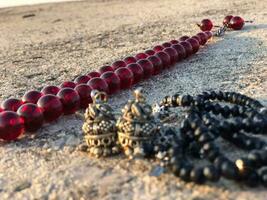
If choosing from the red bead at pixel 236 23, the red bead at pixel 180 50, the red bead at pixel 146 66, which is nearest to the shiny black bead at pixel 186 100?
the red bead at pixel 146 66

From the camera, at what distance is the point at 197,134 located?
6.68 feet

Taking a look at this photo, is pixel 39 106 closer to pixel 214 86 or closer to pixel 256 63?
pixel 214 86

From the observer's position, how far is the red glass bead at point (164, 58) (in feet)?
11.4

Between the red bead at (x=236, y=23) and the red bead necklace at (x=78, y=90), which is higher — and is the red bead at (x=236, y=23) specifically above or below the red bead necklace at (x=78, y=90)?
below

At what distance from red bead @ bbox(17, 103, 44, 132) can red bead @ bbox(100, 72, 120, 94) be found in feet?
1.84

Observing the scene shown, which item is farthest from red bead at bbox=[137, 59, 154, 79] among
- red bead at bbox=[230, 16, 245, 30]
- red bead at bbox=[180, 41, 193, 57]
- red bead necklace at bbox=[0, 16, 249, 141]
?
red bead at bbox=[230, 16, 245, 30]

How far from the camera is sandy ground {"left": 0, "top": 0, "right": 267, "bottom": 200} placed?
1974mm

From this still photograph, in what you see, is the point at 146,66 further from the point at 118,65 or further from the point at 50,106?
the point at 50,106

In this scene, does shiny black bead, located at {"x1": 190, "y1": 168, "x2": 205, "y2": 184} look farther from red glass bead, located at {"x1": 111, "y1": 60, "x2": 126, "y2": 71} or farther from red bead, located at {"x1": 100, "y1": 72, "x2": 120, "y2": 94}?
red glass bead, located at {"x1": 111, "y1": 60, "x2": 126, "y2": 71}

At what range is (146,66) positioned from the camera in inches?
129

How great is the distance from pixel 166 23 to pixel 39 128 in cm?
319

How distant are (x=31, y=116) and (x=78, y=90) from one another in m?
0.38

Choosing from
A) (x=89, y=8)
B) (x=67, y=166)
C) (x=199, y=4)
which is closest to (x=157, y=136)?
(x=67, y=166)

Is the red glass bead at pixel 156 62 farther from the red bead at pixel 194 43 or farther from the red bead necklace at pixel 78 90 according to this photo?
the red bead at pixel 194 43
